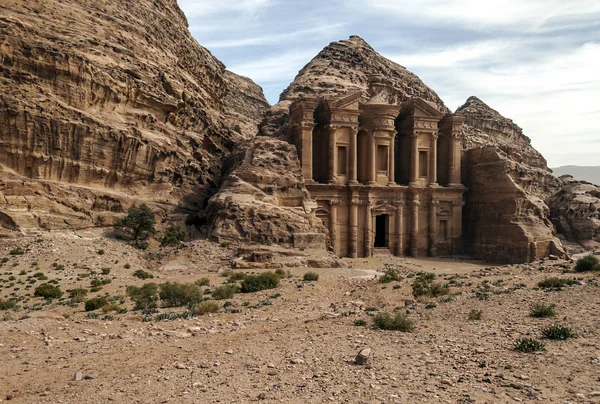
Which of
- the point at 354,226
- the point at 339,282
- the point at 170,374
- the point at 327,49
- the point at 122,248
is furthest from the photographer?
the point at 327,49

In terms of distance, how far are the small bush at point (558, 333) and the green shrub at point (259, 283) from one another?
1121 centimetres

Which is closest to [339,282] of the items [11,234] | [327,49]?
[11,234]

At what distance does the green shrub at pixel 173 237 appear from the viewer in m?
→ 28.3

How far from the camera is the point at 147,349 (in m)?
10.5

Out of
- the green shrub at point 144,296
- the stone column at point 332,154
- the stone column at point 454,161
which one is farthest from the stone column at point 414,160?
the green shrub at point 144,296

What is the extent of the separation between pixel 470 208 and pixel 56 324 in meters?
36.6

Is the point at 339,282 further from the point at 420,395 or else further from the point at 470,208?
the point at 470,208

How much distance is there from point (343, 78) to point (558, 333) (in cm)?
4460

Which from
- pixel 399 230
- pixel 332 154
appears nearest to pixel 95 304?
pixel 332 154

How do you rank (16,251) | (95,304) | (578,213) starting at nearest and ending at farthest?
(95,304) < (16,251) < (578,213)

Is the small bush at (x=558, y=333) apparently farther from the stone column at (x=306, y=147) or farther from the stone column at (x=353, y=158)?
the stone column at (x=353, y=158)

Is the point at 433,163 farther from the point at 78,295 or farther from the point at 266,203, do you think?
the point at 78,295

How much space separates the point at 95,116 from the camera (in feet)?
96.0

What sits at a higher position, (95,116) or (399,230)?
(95,116)
